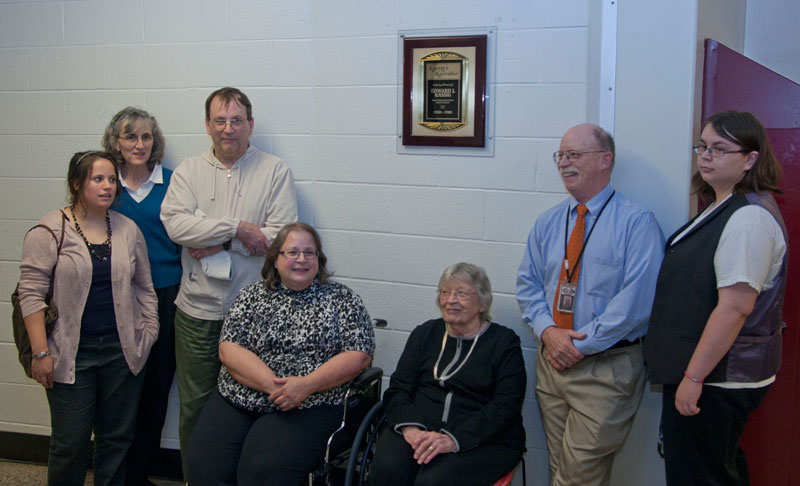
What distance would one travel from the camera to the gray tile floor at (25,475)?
3.19 metres

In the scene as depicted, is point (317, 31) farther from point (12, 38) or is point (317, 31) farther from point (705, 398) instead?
point (705, 398)

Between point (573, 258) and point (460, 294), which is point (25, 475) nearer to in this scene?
point (460, 294)

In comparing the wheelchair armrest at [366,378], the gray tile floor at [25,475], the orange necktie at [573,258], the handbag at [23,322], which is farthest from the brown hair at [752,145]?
the gray tile floor at [25,475]

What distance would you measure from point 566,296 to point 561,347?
186mm

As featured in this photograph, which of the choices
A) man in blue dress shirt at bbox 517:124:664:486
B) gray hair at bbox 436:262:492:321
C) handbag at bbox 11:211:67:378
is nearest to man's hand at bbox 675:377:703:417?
man in blue dress shirt at bbox 517:124:664:486

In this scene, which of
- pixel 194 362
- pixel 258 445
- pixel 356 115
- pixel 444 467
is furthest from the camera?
pixel 356 115

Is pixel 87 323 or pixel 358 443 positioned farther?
pixel 87 323

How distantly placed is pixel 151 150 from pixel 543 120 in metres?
1.73

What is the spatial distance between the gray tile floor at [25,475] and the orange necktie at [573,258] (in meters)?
2.04

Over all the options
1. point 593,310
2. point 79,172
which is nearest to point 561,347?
point 593,310

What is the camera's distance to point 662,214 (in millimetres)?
2461

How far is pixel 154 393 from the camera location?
3049mm

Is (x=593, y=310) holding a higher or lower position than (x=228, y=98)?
lower

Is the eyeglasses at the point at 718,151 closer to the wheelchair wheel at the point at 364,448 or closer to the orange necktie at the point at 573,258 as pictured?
the orange necktie at the point at 573,258
